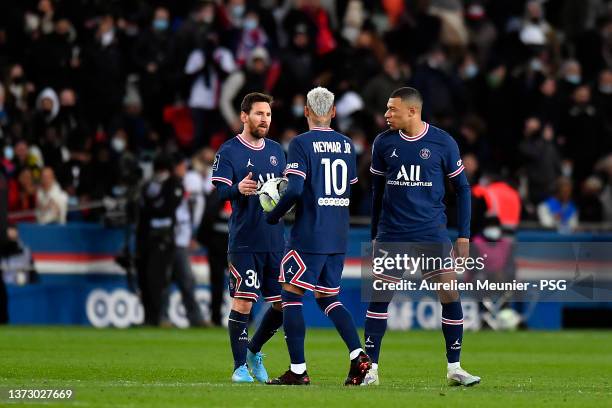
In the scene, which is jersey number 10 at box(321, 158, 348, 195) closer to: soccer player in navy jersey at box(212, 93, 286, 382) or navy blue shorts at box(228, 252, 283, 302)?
soccer player in navy jersey at box(212, 93, 286, 382)

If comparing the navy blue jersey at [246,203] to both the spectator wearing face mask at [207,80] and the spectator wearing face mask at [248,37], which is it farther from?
the spectator wearing face mask at [248,37]

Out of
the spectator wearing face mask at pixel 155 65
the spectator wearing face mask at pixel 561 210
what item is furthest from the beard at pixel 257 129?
the spectator wearing face mask at pixel 155 65

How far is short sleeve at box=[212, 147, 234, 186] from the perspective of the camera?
13289 millimetres

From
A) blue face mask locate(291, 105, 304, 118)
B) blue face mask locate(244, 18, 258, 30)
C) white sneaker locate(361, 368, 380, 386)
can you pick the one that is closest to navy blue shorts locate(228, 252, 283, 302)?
white sneaker locate(361, 368, 380, 386)

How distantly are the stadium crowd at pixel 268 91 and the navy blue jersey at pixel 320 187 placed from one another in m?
10.9

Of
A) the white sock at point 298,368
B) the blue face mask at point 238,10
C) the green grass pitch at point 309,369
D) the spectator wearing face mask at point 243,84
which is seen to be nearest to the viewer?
the green grass pitch at point 309,369

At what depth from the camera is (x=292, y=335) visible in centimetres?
1261

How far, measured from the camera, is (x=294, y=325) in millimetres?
12625

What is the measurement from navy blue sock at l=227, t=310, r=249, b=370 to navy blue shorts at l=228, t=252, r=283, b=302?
0.62 feet

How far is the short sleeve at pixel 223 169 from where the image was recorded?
13.3 m

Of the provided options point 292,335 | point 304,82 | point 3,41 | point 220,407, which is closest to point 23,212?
point 3,41

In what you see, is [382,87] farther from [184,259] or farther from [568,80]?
[184,259]

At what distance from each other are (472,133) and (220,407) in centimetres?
1595

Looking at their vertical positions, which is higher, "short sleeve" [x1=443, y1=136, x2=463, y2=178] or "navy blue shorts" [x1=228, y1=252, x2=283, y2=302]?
"short sleeve" [x1=443, y1=136, x2=463, y2=178]
